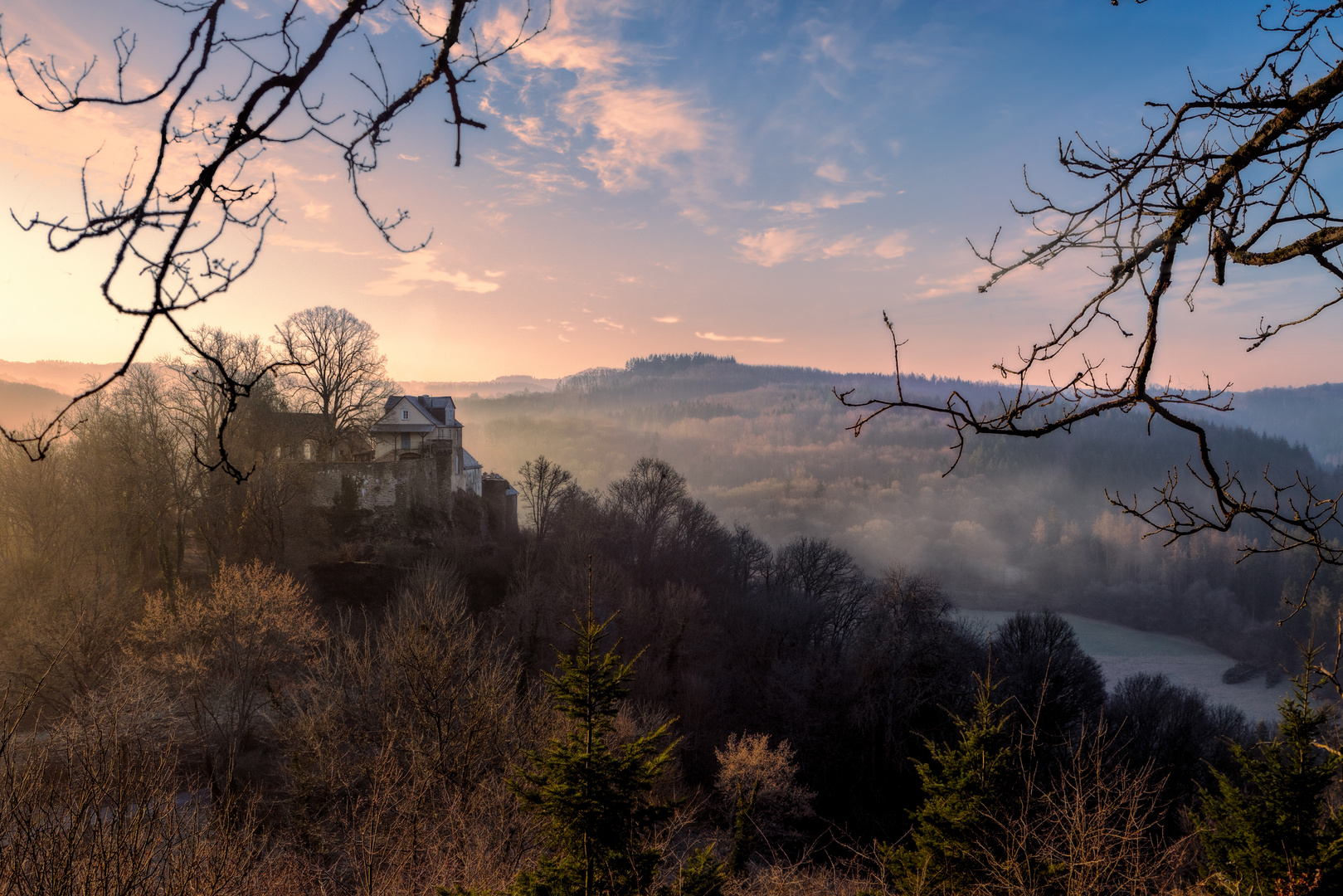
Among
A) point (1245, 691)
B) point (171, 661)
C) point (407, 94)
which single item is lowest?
point (1245, 691)

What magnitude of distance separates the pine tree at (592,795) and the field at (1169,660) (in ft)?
140

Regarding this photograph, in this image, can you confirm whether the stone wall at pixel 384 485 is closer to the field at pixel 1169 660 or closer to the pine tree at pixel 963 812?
the pine tree at pixel 963 812

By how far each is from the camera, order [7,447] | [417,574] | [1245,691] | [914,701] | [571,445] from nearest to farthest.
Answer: [7,447] < [417,574] < [914,701] < [1245,691] < [571,445]

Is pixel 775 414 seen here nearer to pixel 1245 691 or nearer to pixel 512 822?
pixel 1245 691

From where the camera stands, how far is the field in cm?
4612

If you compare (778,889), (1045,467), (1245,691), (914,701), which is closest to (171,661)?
(778,889)

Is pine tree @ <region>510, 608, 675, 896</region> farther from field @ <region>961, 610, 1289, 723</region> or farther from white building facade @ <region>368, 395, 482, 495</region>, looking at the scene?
field @ <region>961, 610, 1289, 723</region>

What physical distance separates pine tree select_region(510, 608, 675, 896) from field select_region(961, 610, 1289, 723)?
42.6 meters

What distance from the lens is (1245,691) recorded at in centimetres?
4819

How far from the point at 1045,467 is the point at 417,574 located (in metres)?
111

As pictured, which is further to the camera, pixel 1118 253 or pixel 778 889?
pixel 778 889

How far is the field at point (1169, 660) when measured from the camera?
46.1 meters

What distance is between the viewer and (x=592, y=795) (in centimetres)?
592

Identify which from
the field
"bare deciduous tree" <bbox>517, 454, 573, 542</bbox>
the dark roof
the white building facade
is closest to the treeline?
"bare deciduous tree" <bbox>517, 454, 573, 542</bbox>
